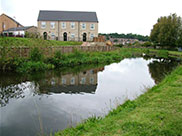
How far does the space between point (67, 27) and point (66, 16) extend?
339 cm

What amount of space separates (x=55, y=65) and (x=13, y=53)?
4867 millimetres

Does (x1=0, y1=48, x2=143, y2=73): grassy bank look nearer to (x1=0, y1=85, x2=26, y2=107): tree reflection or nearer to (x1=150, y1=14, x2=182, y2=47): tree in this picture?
(x1=0, y1=85, x2=26, y2=107): tree reflection

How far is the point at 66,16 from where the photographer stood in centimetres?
4781

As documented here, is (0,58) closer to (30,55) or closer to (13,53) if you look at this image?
(13,53)

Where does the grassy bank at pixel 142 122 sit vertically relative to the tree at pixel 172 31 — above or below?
below

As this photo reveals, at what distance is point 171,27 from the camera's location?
48531mm

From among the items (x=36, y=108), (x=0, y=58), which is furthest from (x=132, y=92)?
(x=0, y=58)

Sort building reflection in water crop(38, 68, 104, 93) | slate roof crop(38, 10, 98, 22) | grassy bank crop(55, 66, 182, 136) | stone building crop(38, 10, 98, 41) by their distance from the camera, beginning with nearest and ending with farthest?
grassy bank crop(55, 66, 182, 136) < building reflection in water crop(38, 68, 104, 93) < stone building crop(38, 10, 98, 41) < slate roof crop(38, 10, 98, 22)

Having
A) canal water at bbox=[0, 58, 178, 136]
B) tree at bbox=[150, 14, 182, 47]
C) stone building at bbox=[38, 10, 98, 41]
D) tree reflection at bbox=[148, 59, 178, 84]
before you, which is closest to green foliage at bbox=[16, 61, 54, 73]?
canal water at bbox=[0, 58, 178, 136]

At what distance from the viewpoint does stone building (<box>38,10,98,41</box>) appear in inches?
1806

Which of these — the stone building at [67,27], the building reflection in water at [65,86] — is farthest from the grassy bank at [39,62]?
the stone building at [67,27]

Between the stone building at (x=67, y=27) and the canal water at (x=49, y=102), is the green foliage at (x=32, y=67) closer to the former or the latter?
the canal water at (x=49, y=102)

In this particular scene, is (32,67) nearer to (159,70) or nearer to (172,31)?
(159,70)

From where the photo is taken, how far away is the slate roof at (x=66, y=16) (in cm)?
4650
